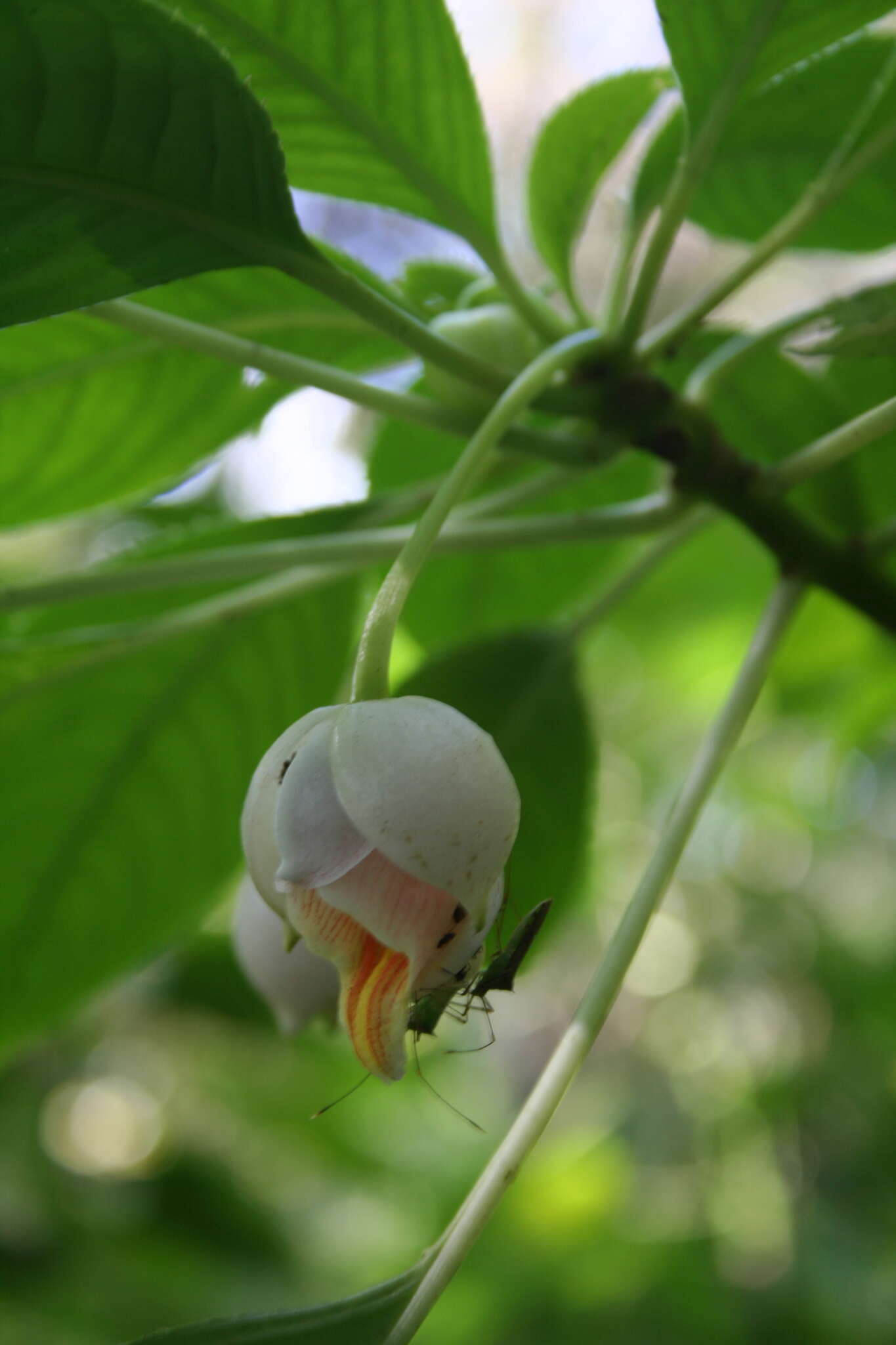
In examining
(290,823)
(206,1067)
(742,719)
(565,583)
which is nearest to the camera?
(290,823)

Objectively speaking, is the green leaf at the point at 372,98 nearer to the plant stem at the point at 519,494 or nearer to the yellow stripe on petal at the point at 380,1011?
the plant stem at the point at 519,494

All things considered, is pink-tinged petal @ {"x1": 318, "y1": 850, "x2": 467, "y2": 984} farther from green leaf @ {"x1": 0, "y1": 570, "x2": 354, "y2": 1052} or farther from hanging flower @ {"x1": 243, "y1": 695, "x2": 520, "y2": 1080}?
green leaf @ {"x1": 0, "y1": 570, "x2": 354, "y2": 1052}

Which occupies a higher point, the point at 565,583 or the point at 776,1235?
the point at 565,583

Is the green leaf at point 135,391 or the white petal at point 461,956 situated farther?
the green leaf at point 135,391

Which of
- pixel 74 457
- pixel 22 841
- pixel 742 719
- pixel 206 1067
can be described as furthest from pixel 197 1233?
pixel 742 719

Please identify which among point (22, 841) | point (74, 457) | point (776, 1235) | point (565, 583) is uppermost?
point (74, 457)

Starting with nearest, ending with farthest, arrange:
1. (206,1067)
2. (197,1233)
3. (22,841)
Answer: (22,841), (197,1233), (206,1067)

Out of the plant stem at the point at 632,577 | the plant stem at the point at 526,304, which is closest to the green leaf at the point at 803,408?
the plant stem at the point at 632,577

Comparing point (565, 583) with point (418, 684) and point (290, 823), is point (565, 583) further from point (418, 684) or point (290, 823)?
point (290, 823)
